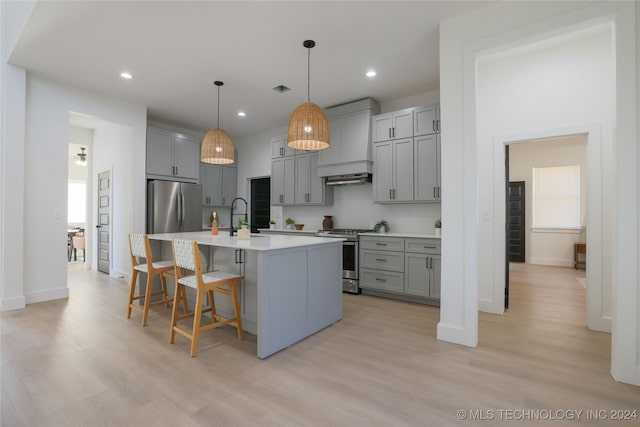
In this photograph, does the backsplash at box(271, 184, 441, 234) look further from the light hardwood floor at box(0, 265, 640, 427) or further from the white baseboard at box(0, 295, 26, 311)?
the white baseboard at box(0, 295, 26, 311)

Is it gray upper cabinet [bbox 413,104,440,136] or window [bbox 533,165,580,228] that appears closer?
gray upper cabinet [bbox 413,104,440,136]

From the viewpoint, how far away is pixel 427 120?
426 cm

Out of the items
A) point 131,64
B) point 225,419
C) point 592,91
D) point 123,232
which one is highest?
point 131,64

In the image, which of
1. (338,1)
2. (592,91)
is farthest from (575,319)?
(338,1)

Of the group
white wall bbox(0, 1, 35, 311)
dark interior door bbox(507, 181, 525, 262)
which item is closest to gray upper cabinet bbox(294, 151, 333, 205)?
white wall bbox(0, 1, 35, 311)

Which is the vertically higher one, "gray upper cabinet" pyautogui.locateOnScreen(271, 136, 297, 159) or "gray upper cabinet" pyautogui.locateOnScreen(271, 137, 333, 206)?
"gray upper cabinet" pyautogui.locateOnScreen(271, 136, 297, 159)

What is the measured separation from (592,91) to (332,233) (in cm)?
349

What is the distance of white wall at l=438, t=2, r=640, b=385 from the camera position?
2119 mm

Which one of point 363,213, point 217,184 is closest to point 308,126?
point 363,213

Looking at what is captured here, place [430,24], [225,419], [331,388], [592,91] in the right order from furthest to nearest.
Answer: [592,91] → [430,24] → [331,388] → [225,419]

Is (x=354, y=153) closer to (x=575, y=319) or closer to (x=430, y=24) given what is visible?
(x=430, y=24)

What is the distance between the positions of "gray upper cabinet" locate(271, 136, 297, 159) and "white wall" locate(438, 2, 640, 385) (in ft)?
Answer: 11.2

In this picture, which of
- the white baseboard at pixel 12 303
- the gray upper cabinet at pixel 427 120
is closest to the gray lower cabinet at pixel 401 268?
the gray upper cabinet at pixel 427 120

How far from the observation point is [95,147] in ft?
21.6
